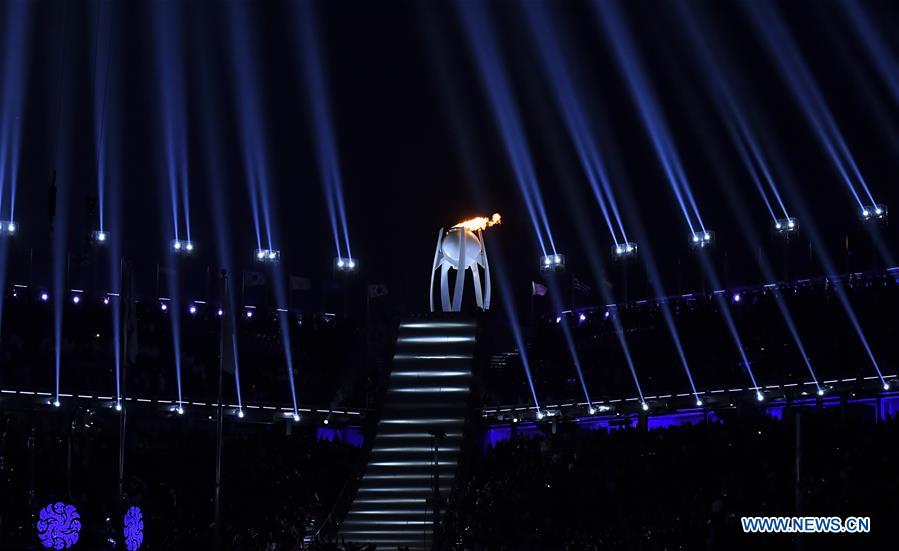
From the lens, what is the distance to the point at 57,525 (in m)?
32.9

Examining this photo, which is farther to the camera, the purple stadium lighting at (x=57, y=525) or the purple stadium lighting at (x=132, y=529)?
the purple stadium lighting at (x=57, y=525)

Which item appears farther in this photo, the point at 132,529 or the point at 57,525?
the point at 57,525

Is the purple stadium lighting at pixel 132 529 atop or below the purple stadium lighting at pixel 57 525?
below

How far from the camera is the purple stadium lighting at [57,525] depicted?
1294 inches

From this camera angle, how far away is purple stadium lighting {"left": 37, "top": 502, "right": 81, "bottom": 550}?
32.9m

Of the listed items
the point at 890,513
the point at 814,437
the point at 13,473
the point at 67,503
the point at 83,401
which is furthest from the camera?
the point at 83,401

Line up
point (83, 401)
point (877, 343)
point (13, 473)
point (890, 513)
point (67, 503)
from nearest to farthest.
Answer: point (890, 513) < point (67, 503) < point (13, 473) < point (877, 343) < point (83, 401)

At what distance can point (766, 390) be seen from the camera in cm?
4653

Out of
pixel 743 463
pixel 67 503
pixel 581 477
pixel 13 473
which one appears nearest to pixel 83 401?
pixel 13 473

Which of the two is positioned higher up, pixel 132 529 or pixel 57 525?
pixel 57 525

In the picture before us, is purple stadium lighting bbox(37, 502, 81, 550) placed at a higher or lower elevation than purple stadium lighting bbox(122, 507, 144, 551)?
higher

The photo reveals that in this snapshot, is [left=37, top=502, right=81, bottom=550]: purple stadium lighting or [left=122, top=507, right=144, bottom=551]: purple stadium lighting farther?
[left=37, top=502, right=81, bottom=550]: purple stadium lighting

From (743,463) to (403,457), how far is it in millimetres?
14732

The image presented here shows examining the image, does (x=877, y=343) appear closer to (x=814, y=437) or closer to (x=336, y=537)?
(x=814, y=437)
